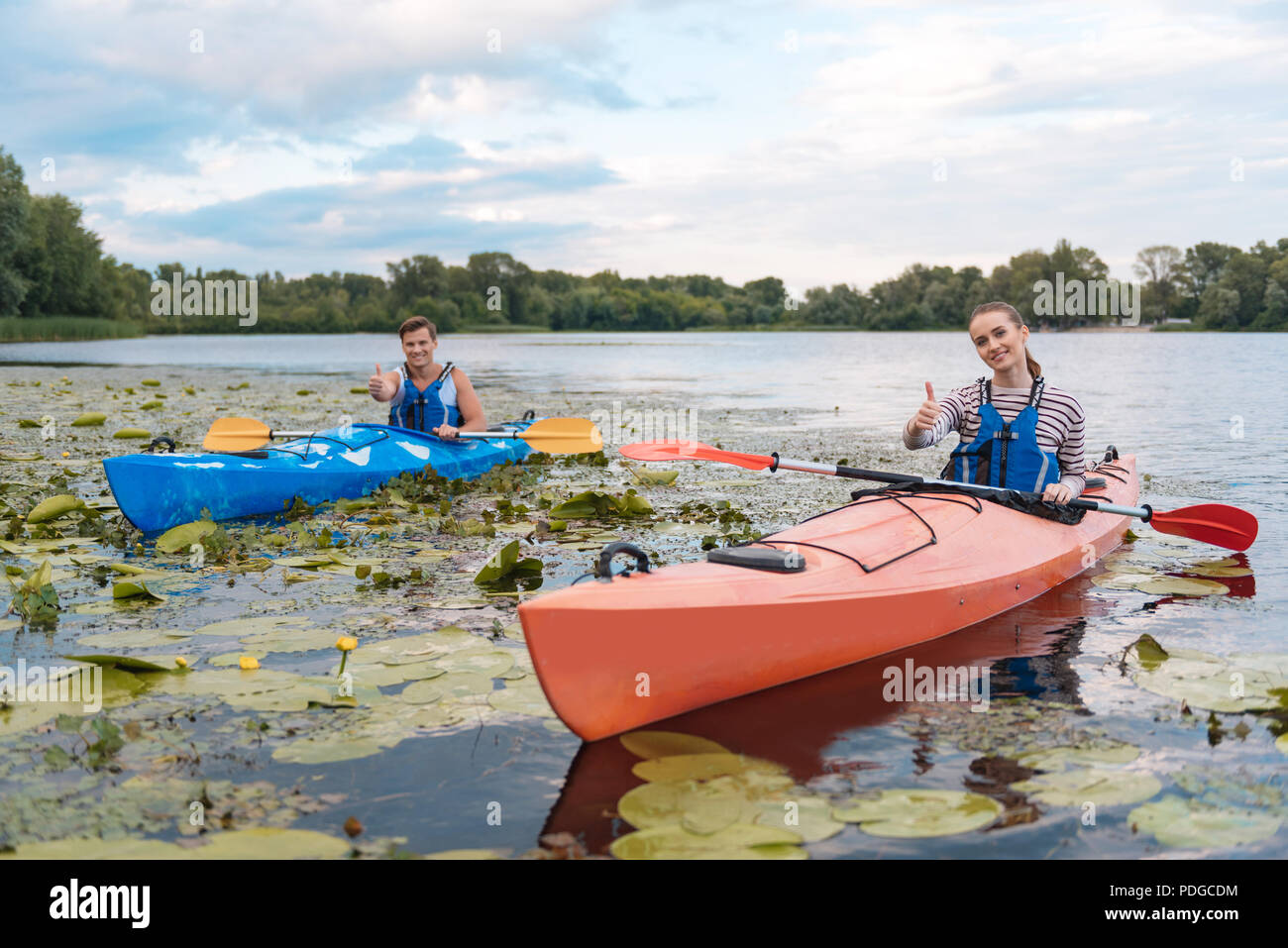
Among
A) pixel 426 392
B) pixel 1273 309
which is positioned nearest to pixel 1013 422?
pixel 426 392

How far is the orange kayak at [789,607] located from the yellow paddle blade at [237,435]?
5.29 meters

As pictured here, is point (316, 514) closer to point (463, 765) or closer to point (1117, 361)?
point (463, 765)

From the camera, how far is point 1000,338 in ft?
16.1

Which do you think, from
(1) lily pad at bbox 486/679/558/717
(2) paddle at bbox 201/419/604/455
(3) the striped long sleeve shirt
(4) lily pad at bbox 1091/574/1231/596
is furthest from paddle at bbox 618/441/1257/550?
(2) paddle at bbox 201/419/604/455

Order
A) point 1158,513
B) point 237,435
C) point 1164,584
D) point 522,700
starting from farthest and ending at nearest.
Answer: point 237,435 → point 1158,513 → point 1164,584 → point 522,700

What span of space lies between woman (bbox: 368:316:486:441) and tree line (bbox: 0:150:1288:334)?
48.3 m

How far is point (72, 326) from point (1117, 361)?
155 feet

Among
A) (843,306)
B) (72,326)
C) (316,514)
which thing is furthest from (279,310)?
(316,514)

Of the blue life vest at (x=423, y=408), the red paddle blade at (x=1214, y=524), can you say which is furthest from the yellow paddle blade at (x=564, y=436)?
the red paddle blade at (x=1214, y=524)

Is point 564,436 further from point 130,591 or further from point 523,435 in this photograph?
point 130,591

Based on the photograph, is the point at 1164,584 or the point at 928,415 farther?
the point at 1164,584

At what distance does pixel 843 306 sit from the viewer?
80.2 m

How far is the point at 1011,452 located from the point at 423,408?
4828 mm
